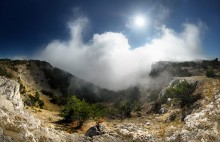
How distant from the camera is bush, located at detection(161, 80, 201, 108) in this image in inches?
3894

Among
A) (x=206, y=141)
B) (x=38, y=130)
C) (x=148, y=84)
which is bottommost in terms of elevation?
(x=206, y=141)

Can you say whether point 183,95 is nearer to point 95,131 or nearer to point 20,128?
point 95,131

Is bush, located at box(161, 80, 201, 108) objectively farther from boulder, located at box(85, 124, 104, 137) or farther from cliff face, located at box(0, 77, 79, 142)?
cliff face, located at box(0, 77, 79, 142)

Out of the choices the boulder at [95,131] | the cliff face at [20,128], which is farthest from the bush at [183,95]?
the cliff face at [20,128]

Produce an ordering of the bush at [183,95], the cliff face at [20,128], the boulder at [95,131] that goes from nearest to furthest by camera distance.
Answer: the cliff face at [20,128] → the boulder at [95,131] → the bush at [183,95]

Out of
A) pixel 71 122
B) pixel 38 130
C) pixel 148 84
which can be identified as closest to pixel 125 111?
pixel 71 122

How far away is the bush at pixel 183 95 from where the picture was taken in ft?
324

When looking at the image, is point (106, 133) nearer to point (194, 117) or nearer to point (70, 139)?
point (70, 139)

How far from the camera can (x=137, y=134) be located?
252ft

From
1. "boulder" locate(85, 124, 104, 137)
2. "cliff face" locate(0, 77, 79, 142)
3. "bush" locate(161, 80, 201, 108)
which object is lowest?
"boulder" locate(85, 124, 104, 137)

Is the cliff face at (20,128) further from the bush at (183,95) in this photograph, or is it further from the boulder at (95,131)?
the bush at (183,95)

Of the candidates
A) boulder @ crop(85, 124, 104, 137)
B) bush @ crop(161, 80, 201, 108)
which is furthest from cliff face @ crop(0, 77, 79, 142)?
bush @ crop(161, 80, 201, 108)

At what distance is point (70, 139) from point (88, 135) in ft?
20.1

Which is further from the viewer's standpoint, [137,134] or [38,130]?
Result: [137,134]
